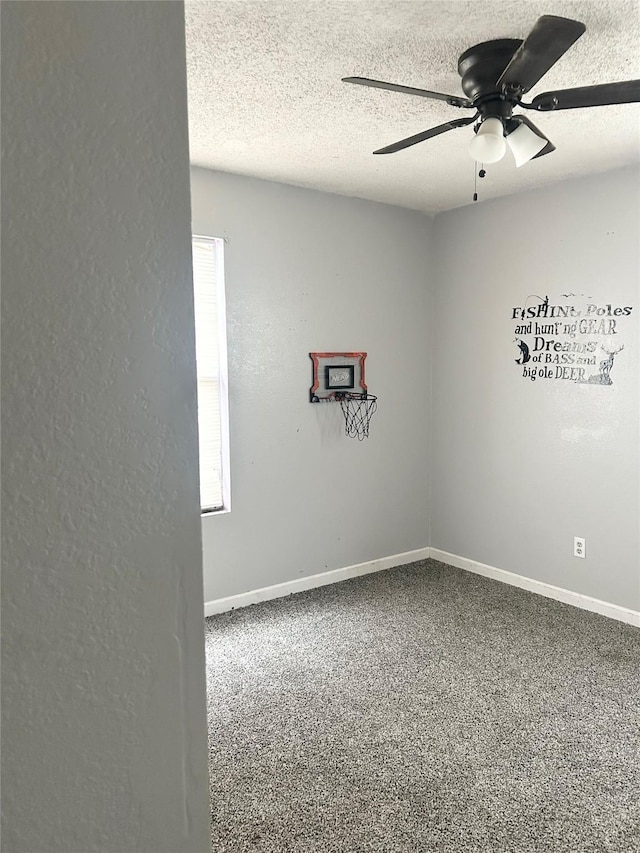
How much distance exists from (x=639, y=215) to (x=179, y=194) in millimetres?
3390

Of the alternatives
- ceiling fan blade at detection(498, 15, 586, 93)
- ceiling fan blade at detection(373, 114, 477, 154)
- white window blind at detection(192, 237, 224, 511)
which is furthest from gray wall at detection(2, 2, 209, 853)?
white window blind at detection(192, 237, 224, 511)

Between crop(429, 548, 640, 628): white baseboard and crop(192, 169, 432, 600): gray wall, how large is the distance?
283 mm

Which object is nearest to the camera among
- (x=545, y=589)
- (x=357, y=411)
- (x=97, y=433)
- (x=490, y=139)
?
(x=97, y=433)

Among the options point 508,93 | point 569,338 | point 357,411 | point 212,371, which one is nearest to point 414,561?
point 357,411

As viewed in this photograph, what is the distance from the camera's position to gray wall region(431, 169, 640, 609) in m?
3.40

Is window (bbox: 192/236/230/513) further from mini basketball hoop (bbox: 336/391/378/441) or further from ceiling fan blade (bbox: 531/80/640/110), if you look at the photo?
ceiling fan blade (bbox: 531/80/640/110)

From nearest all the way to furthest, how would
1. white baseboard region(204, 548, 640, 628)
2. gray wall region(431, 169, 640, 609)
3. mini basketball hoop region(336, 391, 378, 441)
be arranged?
gray wall region(431, 169, 640, 609) → white baseboard region(204, 548, 640, 628) → mini basketball hoop region(336, 391, 378, 441)

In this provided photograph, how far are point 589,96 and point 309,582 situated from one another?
2995mm

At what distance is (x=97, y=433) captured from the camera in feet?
1.68

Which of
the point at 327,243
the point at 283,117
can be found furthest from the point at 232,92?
the point at 327,243

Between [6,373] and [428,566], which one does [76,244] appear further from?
[428,566]

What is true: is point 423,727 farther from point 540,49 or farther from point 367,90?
point 367,90

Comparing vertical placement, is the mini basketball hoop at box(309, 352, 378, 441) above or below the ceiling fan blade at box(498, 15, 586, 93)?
below

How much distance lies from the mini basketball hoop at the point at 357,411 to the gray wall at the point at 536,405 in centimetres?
59
